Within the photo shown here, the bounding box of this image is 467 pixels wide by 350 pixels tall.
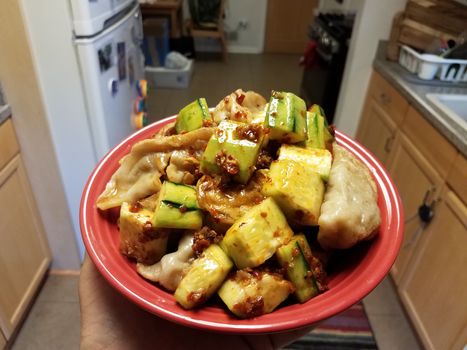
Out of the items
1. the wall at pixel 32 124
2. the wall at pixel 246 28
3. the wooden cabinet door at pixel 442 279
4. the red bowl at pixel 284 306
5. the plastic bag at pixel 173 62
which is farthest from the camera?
the wall at pixel 246 28

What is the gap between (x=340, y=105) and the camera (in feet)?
7.22

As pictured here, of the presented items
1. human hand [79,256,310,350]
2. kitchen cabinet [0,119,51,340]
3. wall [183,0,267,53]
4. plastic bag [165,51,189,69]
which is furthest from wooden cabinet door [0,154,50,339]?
wall [183,0,267,53]

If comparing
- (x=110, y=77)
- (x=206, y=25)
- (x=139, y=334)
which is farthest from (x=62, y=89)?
(x=206, y=25)

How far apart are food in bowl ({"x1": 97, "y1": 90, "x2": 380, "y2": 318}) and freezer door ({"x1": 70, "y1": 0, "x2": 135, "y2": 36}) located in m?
0.78

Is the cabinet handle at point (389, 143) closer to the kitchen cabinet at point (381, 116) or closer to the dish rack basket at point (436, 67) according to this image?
the kitchen cabinet at point (381, 116)

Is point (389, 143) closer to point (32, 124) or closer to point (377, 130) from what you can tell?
point (377, 130)

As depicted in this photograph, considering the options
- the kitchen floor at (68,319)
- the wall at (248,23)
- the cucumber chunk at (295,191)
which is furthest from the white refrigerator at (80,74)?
the wall at (248,23)

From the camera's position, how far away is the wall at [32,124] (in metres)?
1.14

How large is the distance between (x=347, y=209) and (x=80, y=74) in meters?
1.08

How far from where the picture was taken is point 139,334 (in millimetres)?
685

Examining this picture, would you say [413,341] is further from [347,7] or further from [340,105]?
[347,7]

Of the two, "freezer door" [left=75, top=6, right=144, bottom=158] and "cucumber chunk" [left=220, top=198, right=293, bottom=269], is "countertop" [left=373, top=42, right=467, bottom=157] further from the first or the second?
"freezer door" [left=75, top=6, right=144, bottom=158]

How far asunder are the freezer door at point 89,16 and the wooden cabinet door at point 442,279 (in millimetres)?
1369

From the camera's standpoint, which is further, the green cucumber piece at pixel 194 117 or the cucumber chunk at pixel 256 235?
the green cucumber piece at pixel 194 117
